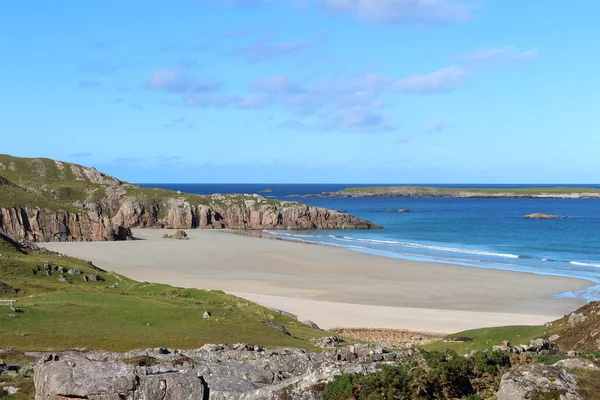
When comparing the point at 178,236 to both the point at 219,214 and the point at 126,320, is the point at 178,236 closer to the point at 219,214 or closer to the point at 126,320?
the point at 219,214

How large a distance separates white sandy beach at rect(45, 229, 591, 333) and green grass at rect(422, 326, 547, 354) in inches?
373

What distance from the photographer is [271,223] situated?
160 metres

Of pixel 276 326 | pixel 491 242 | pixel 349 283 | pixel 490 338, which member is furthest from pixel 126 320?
pixel 491 242

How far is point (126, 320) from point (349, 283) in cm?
3837

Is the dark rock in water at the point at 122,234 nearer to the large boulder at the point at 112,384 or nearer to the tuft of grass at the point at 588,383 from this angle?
the large boulder at the point at 112,384

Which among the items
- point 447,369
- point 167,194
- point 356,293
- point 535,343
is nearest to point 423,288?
point 356,293

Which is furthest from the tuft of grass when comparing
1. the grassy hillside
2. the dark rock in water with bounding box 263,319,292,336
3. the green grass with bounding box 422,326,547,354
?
the dark rock in water with bounding box 263,319,292,336

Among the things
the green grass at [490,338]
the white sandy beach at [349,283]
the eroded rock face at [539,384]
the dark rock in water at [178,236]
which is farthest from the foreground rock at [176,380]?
the dark rock in water at [178,236]

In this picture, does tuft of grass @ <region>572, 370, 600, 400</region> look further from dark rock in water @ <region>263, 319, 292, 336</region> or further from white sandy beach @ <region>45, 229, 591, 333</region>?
white sandy beach @ <region>45, 229, 591, 333</region>

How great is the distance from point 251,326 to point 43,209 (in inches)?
3602

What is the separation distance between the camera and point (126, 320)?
3509 centimetres

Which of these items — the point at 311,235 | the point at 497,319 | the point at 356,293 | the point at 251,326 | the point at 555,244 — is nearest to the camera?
the point at 251,326

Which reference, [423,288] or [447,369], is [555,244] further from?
[447,369]

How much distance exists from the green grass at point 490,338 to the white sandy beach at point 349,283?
947cm
